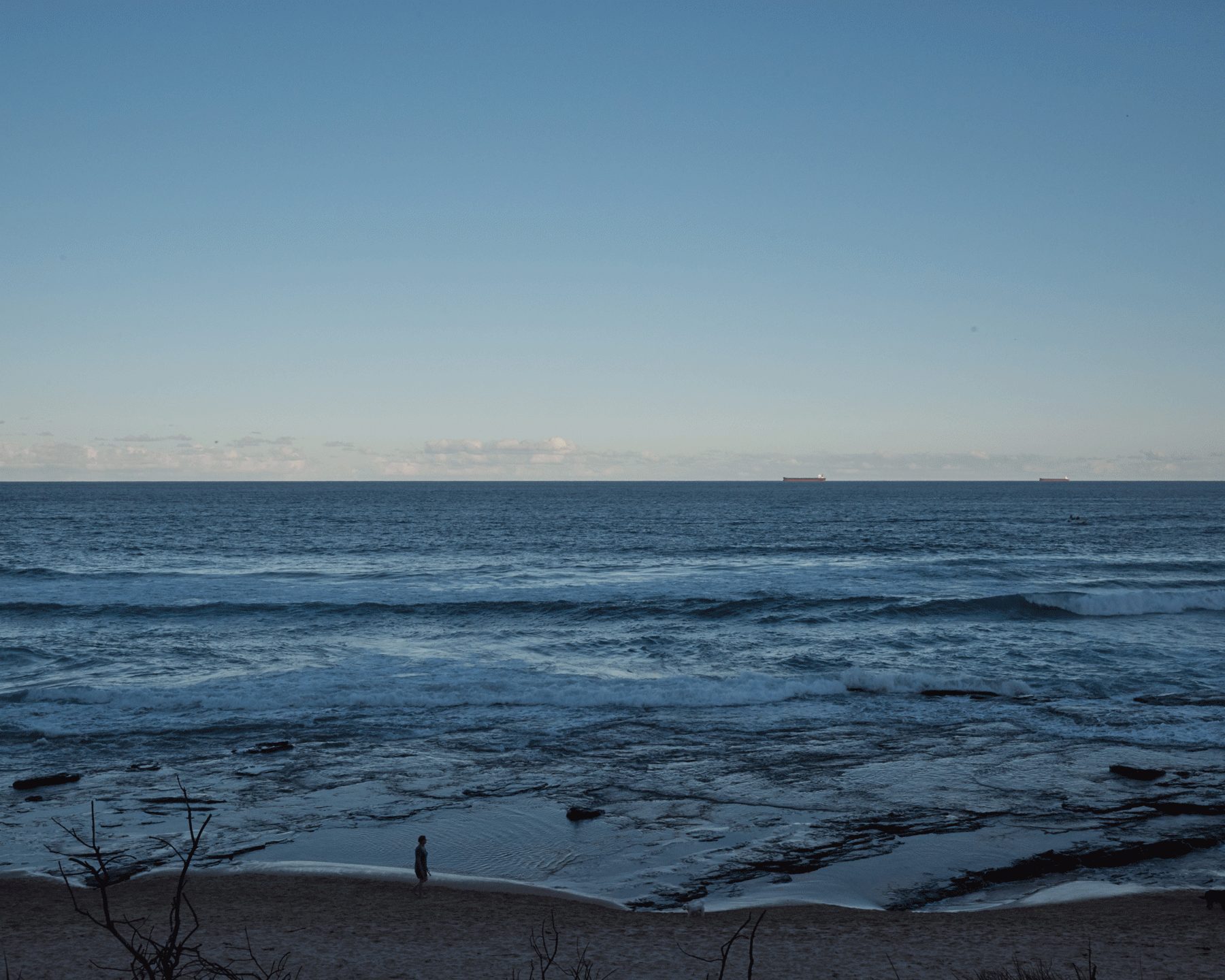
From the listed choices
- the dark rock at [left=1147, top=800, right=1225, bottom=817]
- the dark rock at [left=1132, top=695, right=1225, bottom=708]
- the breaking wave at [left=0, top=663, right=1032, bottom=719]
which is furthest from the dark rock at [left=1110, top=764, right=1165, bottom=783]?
the breaking wave at [left=0, top=663, right=1032, bottom=719]

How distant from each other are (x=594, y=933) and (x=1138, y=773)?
41.5ft

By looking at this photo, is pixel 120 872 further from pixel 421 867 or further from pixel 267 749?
pixel 267 749

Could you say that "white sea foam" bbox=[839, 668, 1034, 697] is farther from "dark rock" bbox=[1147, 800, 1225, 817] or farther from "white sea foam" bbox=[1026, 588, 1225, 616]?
"white sea foam" bbox=[1026, 588, 1225, 616]

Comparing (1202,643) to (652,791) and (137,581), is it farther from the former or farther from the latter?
(137,581)

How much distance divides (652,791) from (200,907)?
28.4ft

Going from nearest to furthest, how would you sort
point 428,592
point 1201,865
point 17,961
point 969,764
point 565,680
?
1. point 17,961
2. point 1201,865
3. point 969,764
4. point 565,680
5. point 428,592

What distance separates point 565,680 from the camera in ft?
93.1

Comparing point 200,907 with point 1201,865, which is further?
point 1201,865

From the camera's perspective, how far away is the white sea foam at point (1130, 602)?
1622 inches

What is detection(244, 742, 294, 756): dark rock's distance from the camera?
21391mm

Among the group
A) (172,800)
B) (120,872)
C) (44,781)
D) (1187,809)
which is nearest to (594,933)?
(120,872)

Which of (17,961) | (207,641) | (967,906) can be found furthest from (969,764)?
(207,641)

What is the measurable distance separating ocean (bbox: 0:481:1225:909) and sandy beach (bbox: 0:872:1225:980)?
81 centimetres

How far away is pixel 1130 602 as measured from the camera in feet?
139
